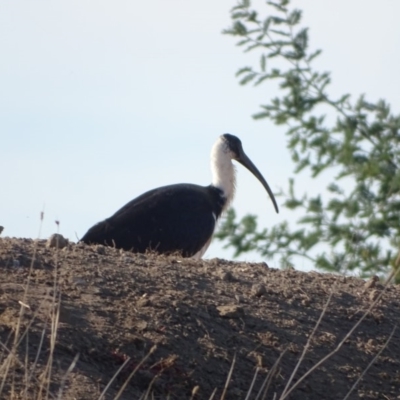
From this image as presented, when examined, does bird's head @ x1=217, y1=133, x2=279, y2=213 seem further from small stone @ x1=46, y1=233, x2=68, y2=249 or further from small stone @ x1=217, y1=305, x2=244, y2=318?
small stone @ x1=217, y1=305, x2=244, y2=318

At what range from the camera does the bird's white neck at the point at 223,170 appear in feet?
47.4

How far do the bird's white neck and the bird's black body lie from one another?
695 mm

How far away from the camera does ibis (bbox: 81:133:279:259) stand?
12.3m

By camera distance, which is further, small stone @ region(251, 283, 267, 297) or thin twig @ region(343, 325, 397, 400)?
small stone @ region(251, 283, 267, 297)

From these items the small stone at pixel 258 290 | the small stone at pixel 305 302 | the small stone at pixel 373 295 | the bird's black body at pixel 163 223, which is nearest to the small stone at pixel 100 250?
the small stone at pixel 258 290

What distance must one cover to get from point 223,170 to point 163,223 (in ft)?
6.82

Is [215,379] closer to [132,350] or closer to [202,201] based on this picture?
[132,350]

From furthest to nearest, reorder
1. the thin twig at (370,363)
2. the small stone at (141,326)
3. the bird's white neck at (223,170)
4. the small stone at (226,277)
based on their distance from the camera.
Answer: the bird's white neck at (223,170), the small stone at (226,277), the small stone at (141,326), the thin twig at (370,363)

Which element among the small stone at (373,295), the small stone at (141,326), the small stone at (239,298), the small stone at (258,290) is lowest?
the small stone at (141,326)

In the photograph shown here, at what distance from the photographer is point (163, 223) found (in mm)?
12773

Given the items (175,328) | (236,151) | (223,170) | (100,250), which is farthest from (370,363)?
(236,151)

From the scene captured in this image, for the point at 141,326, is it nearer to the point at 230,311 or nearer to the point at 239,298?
the point at 230,311

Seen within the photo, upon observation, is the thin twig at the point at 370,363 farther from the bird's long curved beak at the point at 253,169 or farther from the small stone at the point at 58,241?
the bird's long curved beak at the point at 253,169

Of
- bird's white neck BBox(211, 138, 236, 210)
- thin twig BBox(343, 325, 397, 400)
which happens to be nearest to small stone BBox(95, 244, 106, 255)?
thin twig BBox(343, 325, 397, 400)
